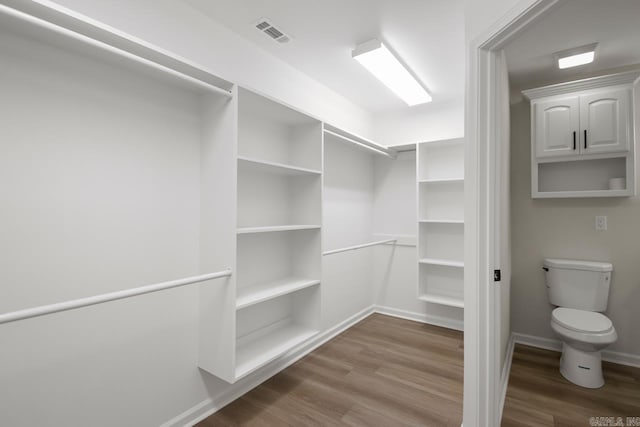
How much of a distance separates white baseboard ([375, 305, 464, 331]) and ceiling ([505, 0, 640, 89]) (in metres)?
2.59

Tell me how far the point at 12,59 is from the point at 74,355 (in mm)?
1296

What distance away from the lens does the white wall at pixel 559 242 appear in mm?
2531

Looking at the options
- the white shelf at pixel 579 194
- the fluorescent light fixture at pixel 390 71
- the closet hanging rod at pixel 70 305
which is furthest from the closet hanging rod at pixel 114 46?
the white shelf at pixel 579 194

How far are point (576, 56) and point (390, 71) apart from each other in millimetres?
1464

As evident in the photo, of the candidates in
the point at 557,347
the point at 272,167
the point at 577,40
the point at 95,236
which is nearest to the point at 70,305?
the point at 95,236

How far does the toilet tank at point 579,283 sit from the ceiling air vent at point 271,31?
2.97m

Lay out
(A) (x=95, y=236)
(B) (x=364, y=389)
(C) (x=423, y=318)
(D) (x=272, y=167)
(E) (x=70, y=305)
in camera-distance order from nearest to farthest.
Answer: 1. (E) (x=70, y=305)
2. (A) (x=95, y=236)
3. (D) (x=272, y=167)
4. (B) (x=364, y=389)
5. (C) (x=423, y=318)

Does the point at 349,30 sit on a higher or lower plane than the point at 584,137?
higher

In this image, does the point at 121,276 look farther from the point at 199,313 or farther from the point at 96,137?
the point at 96,137

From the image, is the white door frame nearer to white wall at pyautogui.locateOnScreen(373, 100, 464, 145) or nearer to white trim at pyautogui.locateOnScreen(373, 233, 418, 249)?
white wall at pyautogui.locateOnScreen(373, 100, 464, 145)

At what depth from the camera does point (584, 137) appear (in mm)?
2537

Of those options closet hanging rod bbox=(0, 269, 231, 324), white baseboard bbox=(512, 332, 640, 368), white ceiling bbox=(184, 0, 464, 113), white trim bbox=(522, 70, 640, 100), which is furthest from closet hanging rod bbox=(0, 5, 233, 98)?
white baseboard bbox=(512, 332, 640, 368)

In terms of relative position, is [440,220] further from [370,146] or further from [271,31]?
[271,31]

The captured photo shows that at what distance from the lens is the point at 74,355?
4.46 feet
